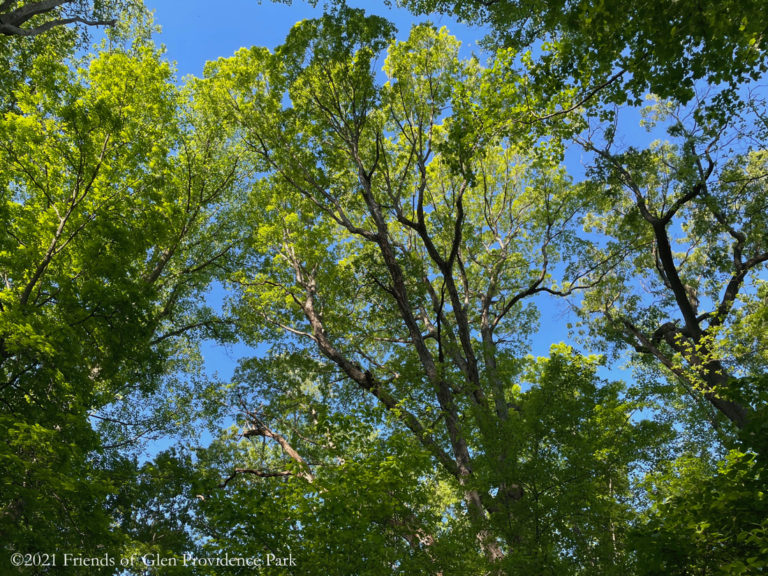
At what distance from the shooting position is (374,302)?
13.4 m

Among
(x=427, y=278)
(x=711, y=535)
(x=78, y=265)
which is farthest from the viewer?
(x=427, y=278)

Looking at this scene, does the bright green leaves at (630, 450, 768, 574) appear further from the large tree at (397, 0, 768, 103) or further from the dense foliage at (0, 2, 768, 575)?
the large tree at (397, 0, 768, 103)

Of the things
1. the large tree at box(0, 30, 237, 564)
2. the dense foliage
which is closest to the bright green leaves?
the dense foliage

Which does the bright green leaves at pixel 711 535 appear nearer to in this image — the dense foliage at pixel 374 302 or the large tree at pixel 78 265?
the dense foliage at pixel 374 302

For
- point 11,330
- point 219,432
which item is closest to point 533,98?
point 11,330

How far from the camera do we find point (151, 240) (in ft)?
29.1

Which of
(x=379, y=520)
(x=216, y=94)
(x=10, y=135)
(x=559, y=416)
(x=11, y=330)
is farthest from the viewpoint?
(x=216, y=94)

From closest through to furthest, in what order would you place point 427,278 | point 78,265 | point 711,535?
point 711,535, point 78,265, point 427,278

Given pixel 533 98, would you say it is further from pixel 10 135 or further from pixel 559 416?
pixel 10 135

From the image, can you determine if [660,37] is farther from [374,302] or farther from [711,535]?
[374,302]

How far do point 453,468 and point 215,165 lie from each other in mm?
10955

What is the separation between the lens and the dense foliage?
17.8ft

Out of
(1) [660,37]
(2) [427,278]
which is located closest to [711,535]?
(1) [660,37]

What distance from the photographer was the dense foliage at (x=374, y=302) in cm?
544
